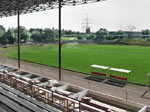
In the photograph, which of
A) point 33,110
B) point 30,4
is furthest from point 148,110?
point 30,4

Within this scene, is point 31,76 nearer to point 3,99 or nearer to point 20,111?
point 3,99

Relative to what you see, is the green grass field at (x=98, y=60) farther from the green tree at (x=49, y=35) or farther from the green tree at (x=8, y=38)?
the green tree at (x=49, y=35)

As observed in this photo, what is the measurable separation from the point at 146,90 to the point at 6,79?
36.9 ft

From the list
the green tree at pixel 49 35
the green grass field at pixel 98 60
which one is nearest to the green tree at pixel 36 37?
the green tree at pixel 49 35

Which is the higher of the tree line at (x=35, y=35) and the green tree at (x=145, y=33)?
the green tree at (x=145, y=33)

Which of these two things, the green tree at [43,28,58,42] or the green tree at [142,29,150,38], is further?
the green tree at [142,29,150,38]

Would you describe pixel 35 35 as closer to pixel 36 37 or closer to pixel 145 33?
pixel 36 37

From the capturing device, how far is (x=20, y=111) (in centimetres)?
572

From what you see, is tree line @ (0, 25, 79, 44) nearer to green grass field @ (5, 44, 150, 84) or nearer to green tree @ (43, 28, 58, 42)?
green tree @ (43, 28, 58, 42)

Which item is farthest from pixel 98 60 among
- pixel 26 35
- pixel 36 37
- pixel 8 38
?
pixel 36 37

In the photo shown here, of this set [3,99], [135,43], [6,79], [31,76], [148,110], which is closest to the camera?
[3,99]

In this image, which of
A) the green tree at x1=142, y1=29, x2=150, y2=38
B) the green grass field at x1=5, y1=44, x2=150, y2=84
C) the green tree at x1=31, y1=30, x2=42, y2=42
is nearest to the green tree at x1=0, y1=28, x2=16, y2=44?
the green tree at x1=31, y1=30, x2=42, y2=42

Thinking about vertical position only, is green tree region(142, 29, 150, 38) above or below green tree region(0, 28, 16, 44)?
above

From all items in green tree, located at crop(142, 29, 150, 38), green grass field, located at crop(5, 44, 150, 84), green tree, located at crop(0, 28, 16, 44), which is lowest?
green grass field, located at crop(5, 44, 150, 84)
